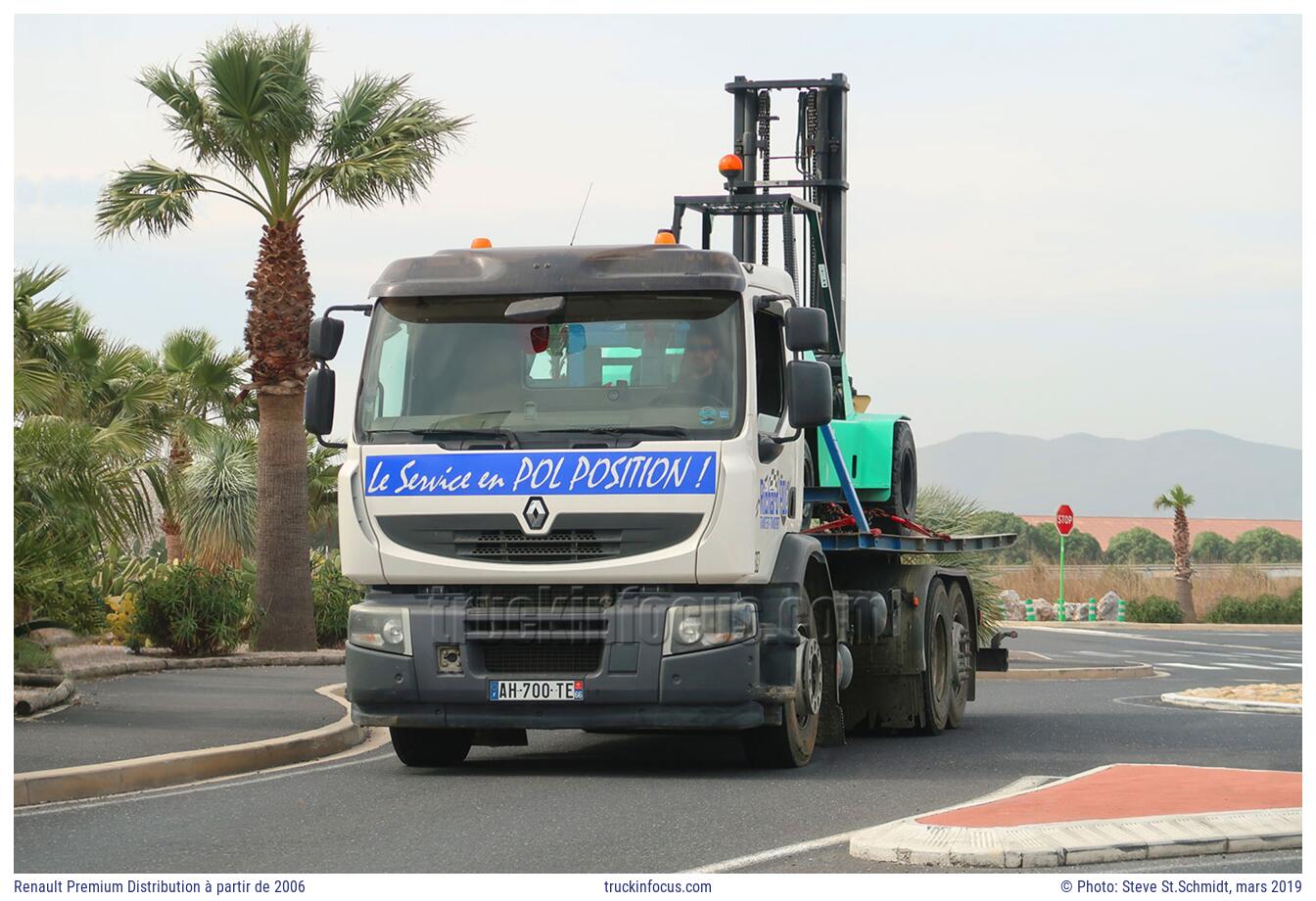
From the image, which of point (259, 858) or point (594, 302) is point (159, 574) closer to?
point (594, 302)

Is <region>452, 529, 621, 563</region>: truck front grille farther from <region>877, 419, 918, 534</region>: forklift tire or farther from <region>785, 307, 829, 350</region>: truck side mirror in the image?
<region>877, 419, 918, 534</region>: forklift tire

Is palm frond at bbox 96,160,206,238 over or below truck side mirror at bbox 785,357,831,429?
Result: over

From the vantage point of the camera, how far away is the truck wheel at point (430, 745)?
40.0ft

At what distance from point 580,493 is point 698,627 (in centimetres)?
105

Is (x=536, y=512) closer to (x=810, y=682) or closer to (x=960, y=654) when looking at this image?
(x=810, y=682)

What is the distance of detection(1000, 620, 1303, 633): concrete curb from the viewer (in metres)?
46.5

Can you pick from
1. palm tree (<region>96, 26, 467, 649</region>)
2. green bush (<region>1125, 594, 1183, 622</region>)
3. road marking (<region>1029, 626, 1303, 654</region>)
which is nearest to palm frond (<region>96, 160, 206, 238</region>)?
palm tree (<region>96, 26, 467, 649</region>)

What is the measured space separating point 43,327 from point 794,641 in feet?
33.0

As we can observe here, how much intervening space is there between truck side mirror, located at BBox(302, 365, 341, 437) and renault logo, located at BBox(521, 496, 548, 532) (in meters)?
1.50

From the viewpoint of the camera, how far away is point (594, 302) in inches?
454

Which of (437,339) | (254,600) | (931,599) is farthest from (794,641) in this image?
(254,600)

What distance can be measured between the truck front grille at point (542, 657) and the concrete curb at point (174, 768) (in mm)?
1899

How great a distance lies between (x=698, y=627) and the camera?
441 inches

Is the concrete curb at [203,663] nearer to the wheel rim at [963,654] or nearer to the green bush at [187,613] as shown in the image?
the green bush at [187,613]
